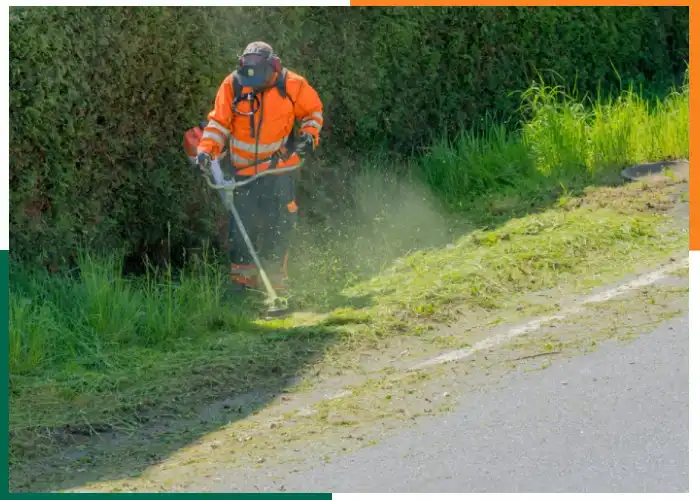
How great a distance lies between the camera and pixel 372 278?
26.9 ft

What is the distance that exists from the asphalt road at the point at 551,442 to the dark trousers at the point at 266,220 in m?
2.32

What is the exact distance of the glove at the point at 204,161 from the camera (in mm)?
7422

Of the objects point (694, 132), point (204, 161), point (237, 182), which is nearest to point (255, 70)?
point (204, 161)

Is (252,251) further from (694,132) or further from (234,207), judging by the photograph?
(694,132)

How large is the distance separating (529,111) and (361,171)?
2253 millimetres

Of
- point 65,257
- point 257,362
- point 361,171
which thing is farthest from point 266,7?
point 257,362

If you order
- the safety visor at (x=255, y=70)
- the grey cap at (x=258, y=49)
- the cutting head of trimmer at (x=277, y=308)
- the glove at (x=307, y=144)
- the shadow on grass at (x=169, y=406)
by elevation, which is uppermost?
the grey cap at (x=258, y=49)

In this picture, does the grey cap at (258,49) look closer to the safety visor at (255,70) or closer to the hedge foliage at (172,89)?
the safety visor at (255,70)

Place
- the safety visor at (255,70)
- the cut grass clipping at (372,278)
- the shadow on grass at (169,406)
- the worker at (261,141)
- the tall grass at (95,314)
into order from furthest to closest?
the worker at (261,141) < the safety visor at (255,70) < the tall grass at (95,314) < the cut grass clipping at (372,278) < the shadow on grass at (169,406)

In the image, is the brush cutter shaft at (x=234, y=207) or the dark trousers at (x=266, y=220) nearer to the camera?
the brush cutter shaft at (x=234, y=207)

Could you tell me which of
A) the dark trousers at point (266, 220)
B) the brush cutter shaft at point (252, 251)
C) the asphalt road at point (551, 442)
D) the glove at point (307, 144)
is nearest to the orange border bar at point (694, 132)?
the asphalt road at point (551, 442)

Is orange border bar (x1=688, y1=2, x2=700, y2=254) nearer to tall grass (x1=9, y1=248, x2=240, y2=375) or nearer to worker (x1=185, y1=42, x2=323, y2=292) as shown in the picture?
worker (x1=185, y1=42, x2=323, y2=292)

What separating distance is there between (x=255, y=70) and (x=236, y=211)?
985mm

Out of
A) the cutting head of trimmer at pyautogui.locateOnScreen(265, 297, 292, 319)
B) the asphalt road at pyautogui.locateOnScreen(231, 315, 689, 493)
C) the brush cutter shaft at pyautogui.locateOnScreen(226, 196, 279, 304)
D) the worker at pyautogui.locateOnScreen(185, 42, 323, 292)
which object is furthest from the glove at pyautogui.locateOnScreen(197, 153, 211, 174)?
the asphalt road at pyautogui.locateOnScreen(231, 315, 689, 493)
